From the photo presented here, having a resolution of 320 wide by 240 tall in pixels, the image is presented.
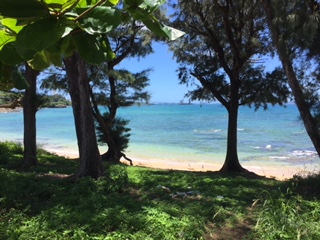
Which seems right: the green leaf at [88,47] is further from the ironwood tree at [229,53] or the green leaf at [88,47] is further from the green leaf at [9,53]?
the ironwood tree at [229,53]

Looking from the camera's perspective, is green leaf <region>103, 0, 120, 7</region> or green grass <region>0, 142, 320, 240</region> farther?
green grass <region>0, 142, 320, 240</region>

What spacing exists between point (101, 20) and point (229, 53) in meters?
10.5

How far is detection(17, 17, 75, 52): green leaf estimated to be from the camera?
540mm

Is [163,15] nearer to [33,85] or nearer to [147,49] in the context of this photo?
[147,49]

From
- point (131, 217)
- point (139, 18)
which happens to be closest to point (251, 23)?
point (131, 217)

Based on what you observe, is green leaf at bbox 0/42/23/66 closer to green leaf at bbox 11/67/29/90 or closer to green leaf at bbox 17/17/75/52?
green leaf at bbox 17/17/75/52

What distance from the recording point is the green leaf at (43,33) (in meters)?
0.54

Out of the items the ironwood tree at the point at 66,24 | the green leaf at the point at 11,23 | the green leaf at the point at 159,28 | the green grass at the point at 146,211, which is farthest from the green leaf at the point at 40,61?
the green grass at the point at 146,211

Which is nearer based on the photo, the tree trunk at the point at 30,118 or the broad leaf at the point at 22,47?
the broad leaf at the point at 22,47

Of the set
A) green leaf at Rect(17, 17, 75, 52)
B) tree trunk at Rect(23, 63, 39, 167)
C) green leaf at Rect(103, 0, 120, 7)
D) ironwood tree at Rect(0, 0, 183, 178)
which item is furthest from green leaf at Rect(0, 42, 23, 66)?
tree trunk at Rect(23, 63, 39, 167)

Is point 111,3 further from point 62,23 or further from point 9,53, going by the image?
point 9,53

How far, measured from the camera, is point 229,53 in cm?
1062

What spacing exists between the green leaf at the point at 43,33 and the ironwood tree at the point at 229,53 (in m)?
8.69

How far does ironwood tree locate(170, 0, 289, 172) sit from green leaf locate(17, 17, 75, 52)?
869 centimetres
